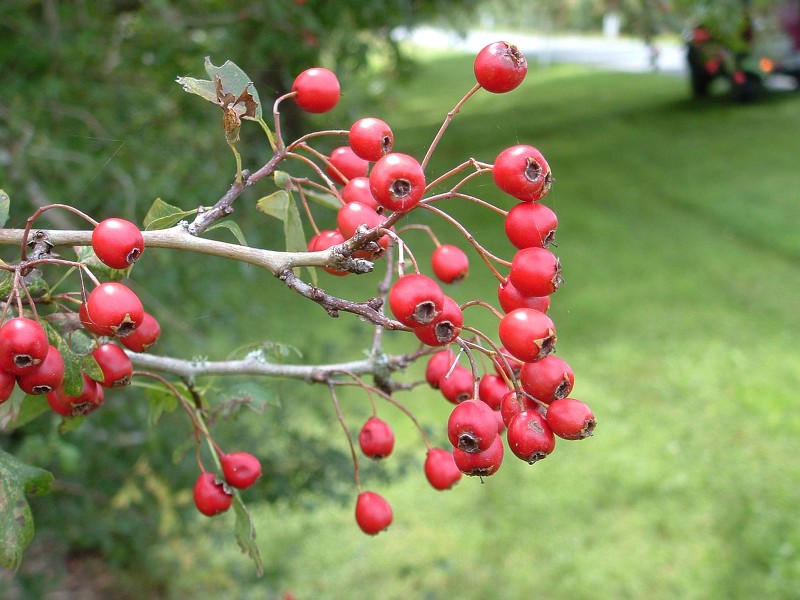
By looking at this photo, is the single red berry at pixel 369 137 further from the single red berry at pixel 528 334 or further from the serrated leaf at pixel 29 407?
the serrated leaf at pixel 29 407

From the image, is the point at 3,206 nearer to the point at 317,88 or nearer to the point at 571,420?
the point at 317,88

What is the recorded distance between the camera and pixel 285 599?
2.92 m

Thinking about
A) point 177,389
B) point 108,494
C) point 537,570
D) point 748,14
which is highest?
point 177,389

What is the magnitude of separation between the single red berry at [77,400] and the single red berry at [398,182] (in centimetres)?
56

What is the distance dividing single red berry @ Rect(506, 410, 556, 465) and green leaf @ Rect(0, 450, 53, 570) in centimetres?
70

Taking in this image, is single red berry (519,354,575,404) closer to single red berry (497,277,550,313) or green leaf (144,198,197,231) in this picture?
single red berry (497,277,550,313)

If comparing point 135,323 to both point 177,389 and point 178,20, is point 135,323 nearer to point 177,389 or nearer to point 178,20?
point 177,389

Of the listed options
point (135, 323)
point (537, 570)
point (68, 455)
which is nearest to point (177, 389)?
point (135, 323)

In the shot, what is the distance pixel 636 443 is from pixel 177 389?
13.7 ft

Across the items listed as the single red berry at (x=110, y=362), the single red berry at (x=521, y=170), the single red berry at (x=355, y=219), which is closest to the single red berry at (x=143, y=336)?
the single red berry at (x=110, y=362)

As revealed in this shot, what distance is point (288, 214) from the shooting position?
1227 mm

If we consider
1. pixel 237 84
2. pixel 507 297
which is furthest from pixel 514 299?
pixel 237 84

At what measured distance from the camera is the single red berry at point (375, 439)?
1490 mm

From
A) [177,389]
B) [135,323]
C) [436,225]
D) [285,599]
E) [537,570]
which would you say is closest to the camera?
[135,323]
